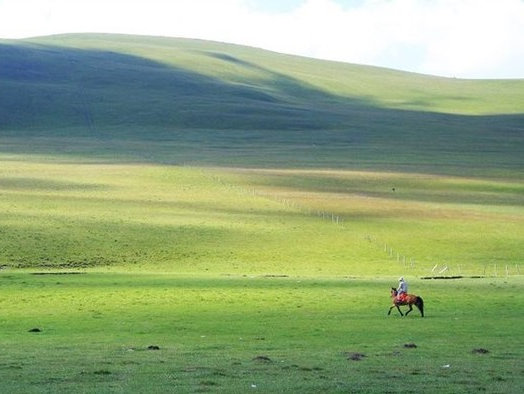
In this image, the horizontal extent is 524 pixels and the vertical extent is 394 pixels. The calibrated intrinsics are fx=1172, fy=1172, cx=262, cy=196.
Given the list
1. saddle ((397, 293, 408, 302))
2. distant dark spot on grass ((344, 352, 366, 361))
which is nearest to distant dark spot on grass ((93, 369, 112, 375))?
distant dark spot on grass ((344, 352, 366, 361))

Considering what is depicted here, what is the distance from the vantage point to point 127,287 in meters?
39.1

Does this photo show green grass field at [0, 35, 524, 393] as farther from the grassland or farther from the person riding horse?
the person riding horse

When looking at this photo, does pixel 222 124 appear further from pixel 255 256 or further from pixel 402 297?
pixel 402 297

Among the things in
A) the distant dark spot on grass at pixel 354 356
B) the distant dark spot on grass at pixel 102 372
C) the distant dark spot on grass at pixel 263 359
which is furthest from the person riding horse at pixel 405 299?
the distant dark spot on grass at pixel 102 372

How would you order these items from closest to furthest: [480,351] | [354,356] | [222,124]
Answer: [354,356] < [480,351] < [222,124]

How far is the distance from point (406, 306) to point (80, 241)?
1021 inches

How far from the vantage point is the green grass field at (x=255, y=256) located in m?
20.2

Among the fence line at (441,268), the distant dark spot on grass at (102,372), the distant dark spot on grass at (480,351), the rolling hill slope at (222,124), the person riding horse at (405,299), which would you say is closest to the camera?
the distant dark spot on grass at (102,372)

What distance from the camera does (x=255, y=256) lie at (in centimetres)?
5469

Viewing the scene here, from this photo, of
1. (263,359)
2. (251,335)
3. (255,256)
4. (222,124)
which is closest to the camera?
(263,359)

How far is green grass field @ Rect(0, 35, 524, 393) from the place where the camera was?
20.2 meters

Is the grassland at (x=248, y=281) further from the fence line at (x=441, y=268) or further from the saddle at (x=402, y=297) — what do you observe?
the saddle at (x=402, y=297)

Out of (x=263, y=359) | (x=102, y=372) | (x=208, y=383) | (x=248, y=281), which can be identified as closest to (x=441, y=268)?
(x=248, y=281)

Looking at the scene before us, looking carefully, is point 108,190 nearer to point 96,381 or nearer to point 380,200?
point 380,200
